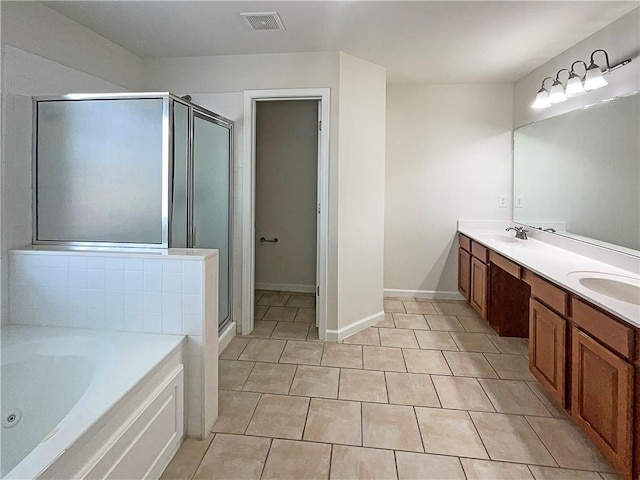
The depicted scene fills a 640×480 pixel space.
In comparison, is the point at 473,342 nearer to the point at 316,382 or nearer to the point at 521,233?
the point at 521,233

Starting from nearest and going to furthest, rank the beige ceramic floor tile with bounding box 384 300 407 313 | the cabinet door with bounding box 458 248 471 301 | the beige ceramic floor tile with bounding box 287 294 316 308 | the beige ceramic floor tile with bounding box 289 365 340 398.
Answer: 1. the beige ceramic floor tile with bounding box 289 365 340 398
2. the cabinet door with bounding box 458 248 471 301
3. the beige ceramic floor tile with bounding box 384 300 407 313
4. the beige ceramic floor tile with bounding box 287 294 316 308

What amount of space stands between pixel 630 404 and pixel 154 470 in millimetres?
2010

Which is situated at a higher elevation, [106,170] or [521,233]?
[106,170]

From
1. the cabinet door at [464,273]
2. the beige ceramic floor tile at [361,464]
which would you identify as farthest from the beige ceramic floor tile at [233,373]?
the cabinet door at [464,273]

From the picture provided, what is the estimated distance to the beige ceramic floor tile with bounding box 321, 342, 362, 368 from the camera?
2.93 meters

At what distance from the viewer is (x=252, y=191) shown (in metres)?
3.45

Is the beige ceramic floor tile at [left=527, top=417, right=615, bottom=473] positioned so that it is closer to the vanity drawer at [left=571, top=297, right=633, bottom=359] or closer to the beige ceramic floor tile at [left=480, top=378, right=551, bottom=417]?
the beige ceramic floor tile at [left=480, top=378, right=551, bottom=417]

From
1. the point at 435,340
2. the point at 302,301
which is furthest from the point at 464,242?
the point at 302,301

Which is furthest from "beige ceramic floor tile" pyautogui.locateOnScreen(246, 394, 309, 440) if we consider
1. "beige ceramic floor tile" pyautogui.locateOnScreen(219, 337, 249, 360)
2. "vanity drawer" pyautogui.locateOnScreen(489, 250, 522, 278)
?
"vanity drawer" pyautogui.locateOnScreen(489, 250, 522, 278)

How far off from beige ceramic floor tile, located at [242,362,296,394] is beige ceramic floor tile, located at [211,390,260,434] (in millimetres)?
89

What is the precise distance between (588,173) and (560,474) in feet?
6.99

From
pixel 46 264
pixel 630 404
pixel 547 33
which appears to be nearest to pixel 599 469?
pixel 630 404

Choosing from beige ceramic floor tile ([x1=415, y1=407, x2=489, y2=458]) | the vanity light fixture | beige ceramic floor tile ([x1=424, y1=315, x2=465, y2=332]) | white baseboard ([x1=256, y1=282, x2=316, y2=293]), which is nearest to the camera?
beige ceramic floor tile ([x1=415, y1=407, x2=489, y2=458])

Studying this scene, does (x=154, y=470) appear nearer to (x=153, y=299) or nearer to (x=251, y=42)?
(x=153, y=299)
